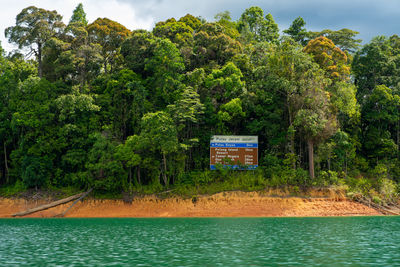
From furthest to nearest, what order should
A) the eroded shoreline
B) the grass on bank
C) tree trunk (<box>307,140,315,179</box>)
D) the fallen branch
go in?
tree trunk (<box>307,140,315,179</box>) → the grass on bank → the fallen branch → the eroded shoreline

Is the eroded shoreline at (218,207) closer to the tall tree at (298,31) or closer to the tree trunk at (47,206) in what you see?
the tree trunk at (47,206)

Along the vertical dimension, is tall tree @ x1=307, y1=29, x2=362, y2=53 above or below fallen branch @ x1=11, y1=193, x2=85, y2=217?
above

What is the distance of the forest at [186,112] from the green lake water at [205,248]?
1569cm

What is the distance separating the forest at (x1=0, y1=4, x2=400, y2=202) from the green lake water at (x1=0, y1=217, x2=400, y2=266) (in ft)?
51.5

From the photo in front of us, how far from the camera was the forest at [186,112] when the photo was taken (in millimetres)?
37500

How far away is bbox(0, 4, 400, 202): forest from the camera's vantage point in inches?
1476

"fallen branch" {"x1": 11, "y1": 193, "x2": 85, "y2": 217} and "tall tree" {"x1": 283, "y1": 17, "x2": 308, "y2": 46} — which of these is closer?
"fallen branch" {"x1": 11, "y1": 193, "x2": 85, "y2": 217}

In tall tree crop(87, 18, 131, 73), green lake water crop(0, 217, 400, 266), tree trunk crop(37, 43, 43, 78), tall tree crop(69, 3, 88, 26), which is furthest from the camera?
tall tree crop(69, 3, 88, 26)

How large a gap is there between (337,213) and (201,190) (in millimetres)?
12886

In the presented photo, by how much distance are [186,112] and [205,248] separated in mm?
23045

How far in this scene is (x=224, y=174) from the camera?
37.9m

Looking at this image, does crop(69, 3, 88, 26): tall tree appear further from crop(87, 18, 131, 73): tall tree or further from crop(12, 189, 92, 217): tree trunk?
crop(12, 189, 92, 217): tree trunk

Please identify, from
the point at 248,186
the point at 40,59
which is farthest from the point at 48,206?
the point at 248,186

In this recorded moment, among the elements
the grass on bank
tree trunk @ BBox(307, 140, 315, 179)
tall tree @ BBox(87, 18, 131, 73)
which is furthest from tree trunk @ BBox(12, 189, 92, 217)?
tree trunk @ BBox(307, 140, 315, 179)
